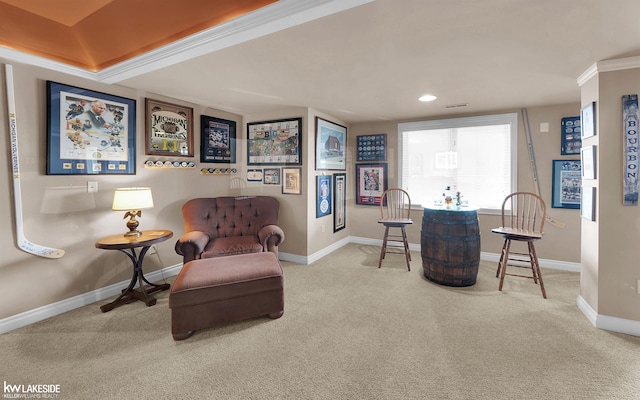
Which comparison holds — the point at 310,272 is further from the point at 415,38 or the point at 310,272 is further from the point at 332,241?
the point at 415,38

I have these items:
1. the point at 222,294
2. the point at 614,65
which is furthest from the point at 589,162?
the point at 222,294

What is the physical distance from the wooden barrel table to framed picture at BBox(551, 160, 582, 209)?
5.00 ft

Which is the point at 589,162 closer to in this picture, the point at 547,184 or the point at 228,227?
the point at 547,184

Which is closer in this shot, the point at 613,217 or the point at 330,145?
the point at 613,217

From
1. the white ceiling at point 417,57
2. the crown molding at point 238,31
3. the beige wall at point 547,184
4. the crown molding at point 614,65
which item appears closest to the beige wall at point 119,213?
the beige wall at point 547,184

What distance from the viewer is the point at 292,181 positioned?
389cm

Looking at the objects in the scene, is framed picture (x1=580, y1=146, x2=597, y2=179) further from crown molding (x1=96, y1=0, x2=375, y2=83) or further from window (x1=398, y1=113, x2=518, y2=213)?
crown molding (x1=96, y1=0, x2=375, y2=83)

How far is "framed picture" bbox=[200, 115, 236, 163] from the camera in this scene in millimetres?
3689

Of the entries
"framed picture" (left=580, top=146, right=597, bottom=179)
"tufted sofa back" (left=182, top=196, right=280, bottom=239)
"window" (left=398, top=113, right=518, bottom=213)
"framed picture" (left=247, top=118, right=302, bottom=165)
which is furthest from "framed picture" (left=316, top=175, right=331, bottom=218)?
"framed picture" (left=580, top=146, right=597, bottom=179)

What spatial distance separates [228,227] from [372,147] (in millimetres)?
2784

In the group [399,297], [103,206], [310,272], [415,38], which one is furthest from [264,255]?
[415,38]

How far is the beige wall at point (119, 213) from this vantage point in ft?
7.39

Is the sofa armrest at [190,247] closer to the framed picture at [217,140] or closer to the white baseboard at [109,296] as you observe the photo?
the white baseboard at [109,296]

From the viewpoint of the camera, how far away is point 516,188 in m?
3.79
